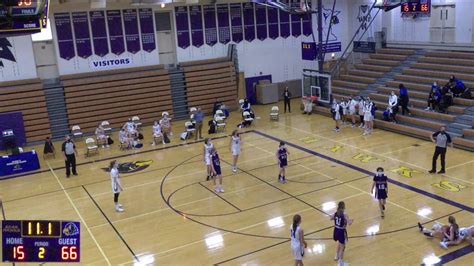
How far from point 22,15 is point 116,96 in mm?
15767

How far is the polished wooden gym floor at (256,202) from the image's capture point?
11031 mm

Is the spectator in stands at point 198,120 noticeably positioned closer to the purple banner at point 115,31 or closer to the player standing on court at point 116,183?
the purple banner at point 115,31

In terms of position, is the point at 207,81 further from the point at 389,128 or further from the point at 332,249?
the point at 332,249

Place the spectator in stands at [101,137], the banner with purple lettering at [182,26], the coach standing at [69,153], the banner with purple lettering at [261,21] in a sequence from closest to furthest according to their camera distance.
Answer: the coach standing at [69,153] → the spectator in stands at [101,137] → the banner with purple lettering at [182,26] → the banner with purple lettering at [261,21]

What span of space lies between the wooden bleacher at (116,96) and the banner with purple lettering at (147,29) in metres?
1.16

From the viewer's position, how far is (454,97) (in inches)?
823

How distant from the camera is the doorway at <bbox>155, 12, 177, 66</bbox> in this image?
85.5 ft

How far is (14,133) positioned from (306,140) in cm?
1307

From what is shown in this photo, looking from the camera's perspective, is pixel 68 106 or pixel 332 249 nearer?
pixel 332 249

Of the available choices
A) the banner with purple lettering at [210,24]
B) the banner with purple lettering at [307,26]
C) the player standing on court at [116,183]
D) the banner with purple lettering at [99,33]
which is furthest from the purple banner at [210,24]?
the player standing on court at [116,183]

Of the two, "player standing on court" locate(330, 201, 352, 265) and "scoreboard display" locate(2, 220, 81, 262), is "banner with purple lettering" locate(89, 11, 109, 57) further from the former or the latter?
"scoreboard display" locate(2, 220, 81, 262)

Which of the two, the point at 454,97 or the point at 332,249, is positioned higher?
the point at 454,97

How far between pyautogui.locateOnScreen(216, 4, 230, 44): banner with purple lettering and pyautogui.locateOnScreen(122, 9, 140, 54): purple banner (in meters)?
4.73

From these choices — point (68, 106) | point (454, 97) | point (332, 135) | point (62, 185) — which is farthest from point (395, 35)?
point (62, 185)
